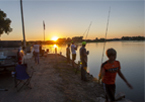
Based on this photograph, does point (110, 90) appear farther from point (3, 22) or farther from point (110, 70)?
point (3, 22)

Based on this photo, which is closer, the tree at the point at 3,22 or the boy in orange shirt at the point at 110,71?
the boy in orange shirt at the point at 110,71

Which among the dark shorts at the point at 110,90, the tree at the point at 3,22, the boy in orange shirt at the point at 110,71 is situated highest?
the tree at the point at 3,22

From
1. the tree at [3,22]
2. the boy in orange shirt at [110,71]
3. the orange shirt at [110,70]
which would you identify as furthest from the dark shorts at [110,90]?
the tree at [3,22]

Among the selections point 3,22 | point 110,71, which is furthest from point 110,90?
point 3,22

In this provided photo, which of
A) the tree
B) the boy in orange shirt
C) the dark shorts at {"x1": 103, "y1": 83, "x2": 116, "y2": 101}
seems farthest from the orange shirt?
the tree

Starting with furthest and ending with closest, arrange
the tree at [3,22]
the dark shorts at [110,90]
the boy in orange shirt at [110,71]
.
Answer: the tree at [3,22] → the dark shorts at [110,90] → the boy in orange shirt at [110,71]

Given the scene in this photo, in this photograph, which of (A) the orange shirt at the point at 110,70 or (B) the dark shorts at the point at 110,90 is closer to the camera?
(A) the orange shirt at the point at 110,70

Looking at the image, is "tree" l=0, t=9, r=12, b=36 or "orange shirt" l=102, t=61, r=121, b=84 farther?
"tree" l=0, t=9, r=12, b=36

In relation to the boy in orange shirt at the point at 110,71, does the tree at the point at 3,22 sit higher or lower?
higher

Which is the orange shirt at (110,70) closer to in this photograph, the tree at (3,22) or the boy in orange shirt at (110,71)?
the boy in orange shirt at (110,71)

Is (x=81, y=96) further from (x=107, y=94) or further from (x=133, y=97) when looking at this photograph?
(x=133, y=97)

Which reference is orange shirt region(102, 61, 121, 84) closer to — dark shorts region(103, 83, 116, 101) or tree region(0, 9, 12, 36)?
dark shorts region(103, 83, 116, 101)

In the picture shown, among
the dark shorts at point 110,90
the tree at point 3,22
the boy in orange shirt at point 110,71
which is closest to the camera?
the boy in orange shirt at point 110,71

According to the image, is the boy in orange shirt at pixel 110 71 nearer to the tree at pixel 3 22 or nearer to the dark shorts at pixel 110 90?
the dark shorts at pixel 110 90
